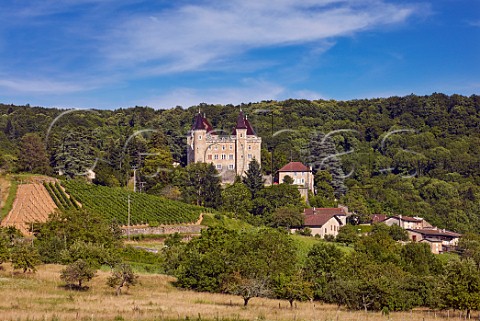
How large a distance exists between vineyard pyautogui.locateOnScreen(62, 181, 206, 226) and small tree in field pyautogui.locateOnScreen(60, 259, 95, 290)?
28.5 m

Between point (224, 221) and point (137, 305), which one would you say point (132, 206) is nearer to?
point (224, 221)

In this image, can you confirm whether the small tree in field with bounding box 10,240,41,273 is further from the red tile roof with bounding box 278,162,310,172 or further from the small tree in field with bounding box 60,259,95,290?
the red tile roof with bounding box 278,162,310,172

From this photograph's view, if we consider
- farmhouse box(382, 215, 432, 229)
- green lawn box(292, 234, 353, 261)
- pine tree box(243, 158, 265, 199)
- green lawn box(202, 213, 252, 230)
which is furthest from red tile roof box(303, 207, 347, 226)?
green lawn box(202, 213, 252, 230)

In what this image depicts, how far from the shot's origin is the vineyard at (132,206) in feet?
222

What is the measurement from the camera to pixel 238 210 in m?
80.5

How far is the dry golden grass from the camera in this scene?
27062mm

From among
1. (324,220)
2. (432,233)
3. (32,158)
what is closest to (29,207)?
(32,158)

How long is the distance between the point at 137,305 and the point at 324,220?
163 ft

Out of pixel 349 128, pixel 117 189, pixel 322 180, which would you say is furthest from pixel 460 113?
pixel 117 189

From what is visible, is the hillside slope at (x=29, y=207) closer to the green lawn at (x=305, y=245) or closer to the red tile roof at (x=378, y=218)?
the green lawn at (x=305, y=245)

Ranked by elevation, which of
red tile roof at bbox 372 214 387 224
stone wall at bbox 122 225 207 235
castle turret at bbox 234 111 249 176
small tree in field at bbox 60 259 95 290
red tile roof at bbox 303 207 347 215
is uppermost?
castle turret at bbox 234 111 249 176

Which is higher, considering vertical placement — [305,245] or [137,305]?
[305,245]

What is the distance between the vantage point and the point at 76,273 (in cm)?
3522

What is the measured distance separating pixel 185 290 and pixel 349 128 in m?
103
